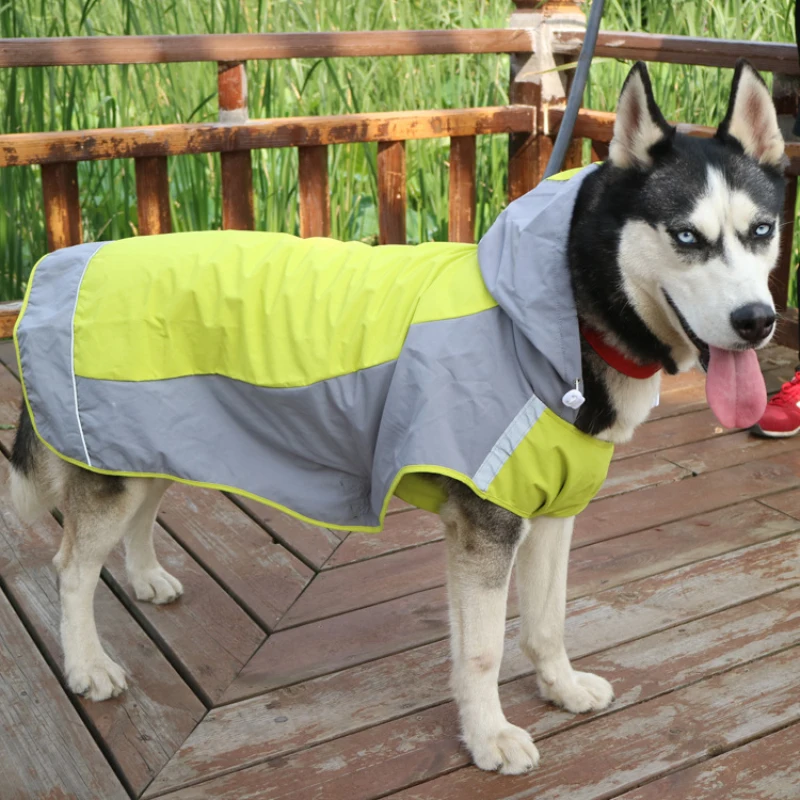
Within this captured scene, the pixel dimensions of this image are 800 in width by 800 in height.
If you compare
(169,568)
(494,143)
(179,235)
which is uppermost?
(179,235)

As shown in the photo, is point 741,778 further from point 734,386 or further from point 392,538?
point 392,538

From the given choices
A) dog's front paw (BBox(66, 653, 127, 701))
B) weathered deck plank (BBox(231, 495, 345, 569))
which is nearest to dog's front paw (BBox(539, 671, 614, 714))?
weathered deck plank (BBox(231, 495, 345, 569))

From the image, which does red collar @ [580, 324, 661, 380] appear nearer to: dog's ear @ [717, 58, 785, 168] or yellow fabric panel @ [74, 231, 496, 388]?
yellow fabric panel @ [74, 231, 496, 388]

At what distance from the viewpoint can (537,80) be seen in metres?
4.41

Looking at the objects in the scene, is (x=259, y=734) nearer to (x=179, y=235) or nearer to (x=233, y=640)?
(x=233, y=640)

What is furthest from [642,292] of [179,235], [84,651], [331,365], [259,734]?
[84,651]

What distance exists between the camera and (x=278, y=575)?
2.59 metres

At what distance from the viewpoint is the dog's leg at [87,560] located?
2.08 metres

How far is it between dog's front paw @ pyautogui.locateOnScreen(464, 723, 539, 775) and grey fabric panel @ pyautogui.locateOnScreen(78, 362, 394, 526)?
0.47 m

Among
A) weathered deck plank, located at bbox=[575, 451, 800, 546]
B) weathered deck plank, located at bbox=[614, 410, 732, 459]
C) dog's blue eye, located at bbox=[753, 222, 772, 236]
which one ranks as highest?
dog's blue eye, located at bbox=[753, 222, 772, 236]

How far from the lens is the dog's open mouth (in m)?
1.81

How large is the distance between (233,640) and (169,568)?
38cm

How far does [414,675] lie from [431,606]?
267 millimetres

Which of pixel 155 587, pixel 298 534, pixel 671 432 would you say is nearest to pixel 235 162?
pixel 298 534
